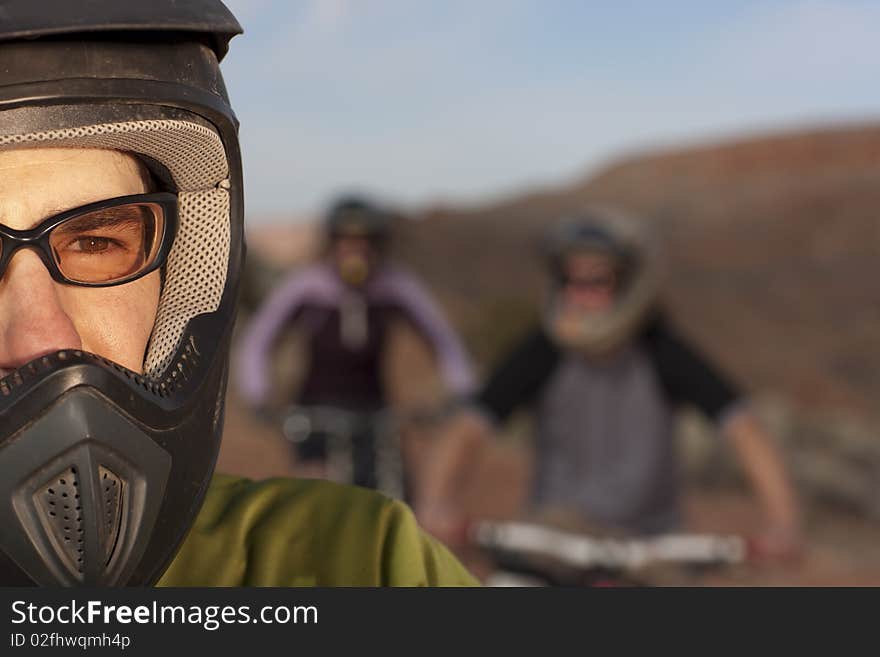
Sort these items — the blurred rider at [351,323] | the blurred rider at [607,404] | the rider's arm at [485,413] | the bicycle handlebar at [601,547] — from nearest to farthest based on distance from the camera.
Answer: the bicycle handlebar at [601,547], the rider's arm at [485,413], the blurred rider at [607,404], the blurred rider at [351,323]

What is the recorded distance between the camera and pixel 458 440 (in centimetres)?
511

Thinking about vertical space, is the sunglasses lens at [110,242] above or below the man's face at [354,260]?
below

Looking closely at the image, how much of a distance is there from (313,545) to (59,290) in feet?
1.58

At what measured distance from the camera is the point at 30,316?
1.61 meters

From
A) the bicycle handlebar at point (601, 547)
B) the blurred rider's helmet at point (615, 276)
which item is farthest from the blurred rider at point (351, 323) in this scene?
the bicycle handlebar at point (601, 547)

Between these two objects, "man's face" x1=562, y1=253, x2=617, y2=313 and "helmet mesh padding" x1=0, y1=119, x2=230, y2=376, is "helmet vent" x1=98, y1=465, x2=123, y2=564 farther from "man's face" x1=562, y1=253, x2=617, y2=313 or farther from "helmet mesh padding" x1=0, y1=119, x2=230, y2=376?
"man's face" x1=562, y1=253, x2=617, y2=313

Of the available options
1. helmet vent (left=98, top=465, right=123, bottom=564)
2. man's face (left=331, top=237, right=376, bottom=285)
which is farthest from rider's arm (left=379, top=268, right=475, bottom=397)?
helmet vent (left=98, top=465, right=123, bottom=564)

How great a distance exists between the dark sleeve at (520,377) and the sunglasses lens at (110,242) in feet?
11.3

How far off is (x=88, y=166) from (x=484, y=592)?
750 millimetres

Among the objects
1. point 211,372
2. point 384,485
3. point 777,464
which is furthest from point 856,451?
point 211,372

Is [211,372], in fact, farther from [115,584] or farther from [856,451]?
[856,451]

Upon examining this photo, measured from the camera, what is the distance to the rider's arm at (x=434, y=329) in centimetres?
648

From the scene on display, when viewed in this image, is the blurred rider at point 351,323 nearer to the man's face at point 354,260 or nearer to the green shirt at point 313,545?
the man's face at point 354,260

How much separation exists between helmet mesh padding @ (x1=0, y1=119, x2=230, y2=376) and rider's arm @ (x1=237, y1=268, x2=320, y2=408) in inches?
172
